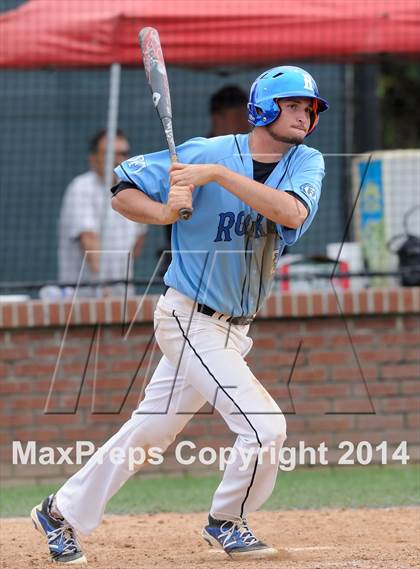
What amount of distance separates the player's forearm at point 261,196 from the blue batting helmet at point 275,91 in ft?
1.30

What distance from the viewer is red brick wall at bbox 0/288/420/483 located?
8.71m

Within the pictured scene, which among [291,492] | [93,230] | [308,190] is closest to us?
[308,190]

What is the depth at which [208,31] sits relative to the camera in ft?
29.7

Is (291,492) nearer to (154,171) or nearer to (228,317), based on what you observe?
(228,317)

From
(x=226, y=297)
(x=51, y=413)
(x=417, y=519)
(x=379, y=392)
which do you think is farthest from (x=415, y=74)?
(x=226, y=297)

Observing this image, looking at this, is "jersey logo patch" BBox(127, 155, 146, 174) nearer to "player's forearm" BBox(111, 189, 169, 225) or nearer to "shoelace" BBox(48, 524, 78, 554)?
"player's forearm" BBox(111, 189, 169, 225)

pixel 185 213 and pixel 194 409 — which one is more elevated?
pixel 185 213

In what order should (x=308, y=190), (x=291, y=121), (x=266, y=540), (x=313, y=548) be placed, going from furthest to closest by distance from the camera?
(x=266, y=540)
(x=313, y=548)
(x=291, y=121)
(x=308, y=190)

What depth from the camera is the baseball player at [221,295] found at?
17.8 feet

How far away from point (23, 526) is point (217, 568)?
1.76 metres

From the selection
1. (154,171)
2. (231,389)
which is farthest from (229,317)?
(154,171)

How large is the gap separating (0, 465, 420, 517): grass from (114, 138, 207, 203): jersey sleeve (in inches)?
101

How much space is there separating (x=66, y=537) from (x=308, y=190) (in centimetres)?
187

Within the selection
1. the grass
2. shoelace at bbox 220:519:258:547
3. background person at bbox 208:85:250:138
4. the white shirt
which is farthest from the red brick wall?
shoelace at bbox 220:519:258:547
